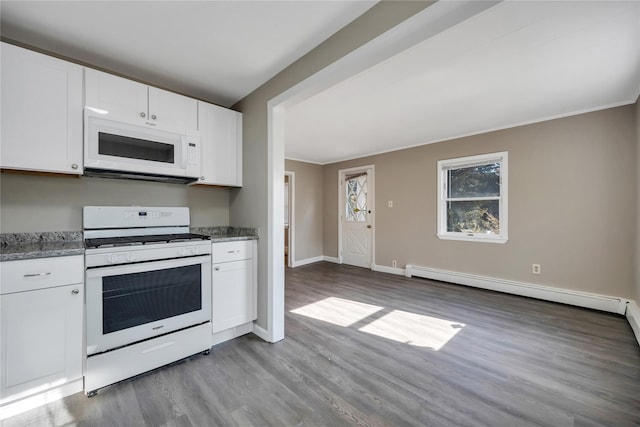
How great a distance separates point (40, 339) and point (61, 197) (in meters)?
1.05

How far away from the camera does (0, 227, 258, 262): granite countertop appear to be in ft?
4.85

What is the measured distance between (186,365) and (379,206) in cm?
407

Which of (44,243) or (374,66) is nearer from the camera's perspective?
(44,243)

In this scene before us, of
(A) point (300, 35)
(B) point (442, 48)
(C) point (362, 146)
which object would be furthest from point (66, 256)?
(C) point (362, 146)

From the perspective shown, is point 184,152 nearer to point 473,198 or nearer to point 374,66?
point 374,66

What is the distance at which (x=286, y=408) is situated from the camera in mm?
1541

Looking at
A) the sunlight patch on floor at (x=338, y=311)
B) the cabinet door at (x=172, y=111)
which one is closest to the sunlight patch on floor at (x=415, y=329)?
the sunlight patch on floor at (x=338, y=311)

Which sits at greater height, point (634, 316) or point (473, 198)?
point (473, 198)

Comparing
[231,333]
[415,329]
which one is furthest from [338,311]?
[231,333]

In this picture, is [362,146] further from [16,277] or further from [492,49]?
[16,277]

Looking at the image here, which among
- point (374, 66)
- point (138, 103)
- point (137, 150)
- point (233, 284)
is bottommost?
point (233, 284)

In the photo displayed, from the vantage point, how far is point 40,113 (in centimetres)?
172

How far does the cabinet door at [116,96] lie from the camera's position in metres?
1.88

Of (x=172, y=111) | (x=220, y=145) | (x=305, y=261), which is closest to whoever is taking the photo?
(x=172, y=111)
